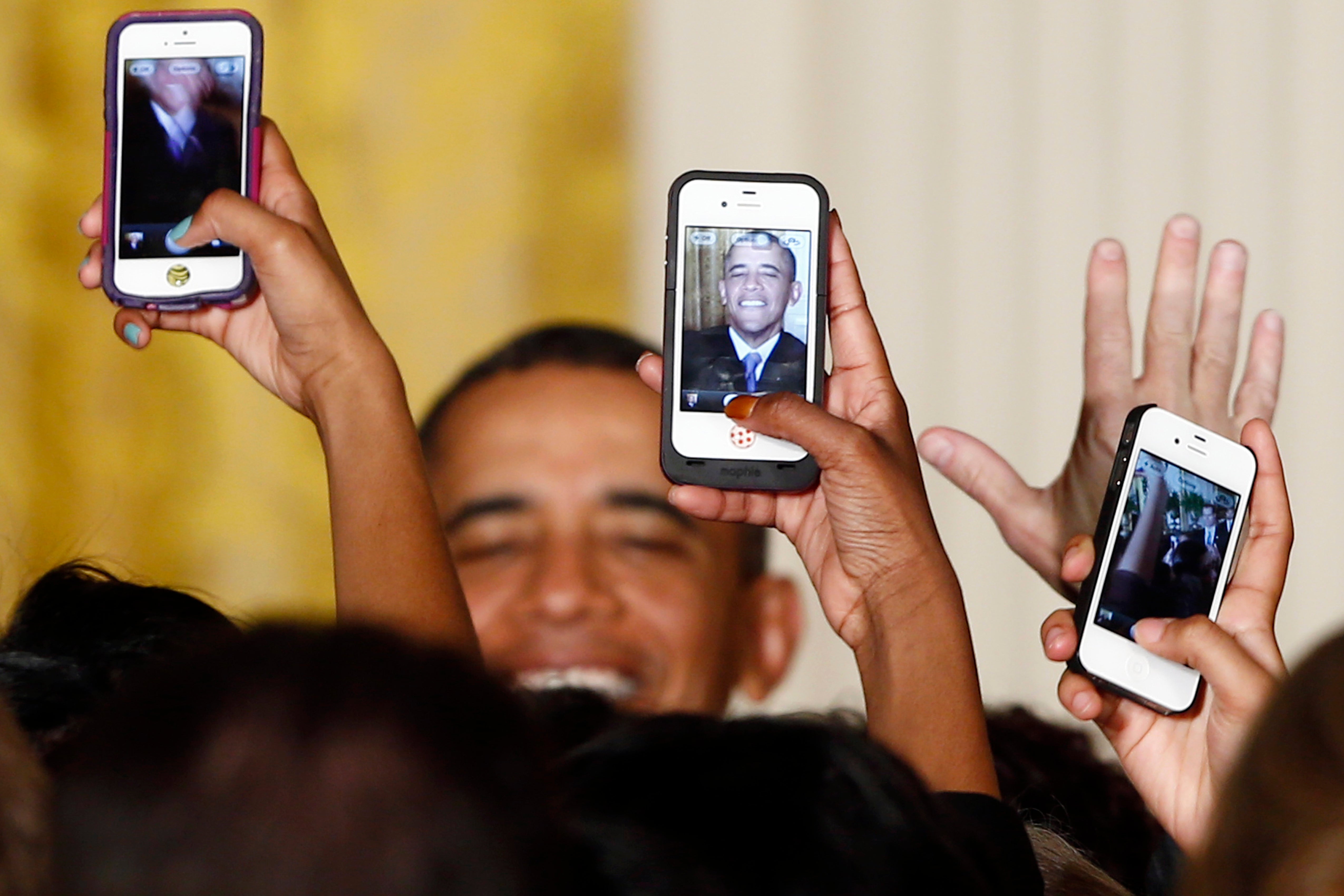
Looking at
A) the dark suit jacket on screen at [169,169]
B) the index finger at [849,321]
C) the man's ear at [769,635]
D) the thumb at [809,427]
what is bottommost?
the man's ear at [769,635]

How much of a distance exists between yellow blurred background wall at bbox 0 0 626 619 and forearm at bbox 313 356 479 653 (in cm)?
118

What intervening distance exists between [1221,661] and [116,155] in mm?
676

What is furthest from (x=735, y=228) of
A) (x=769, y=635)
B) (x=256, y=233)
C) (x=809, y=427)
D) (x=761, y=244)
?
(x=769, y=635)

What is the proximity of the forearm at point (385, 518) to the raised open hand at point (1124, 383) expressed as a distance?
410 mm

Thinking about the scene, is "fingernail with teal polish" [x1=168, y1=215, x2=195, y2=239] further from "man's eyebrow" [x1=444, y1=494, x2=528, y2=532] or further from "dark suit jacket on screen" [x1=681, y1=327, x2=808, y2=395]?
"man's eyebrow" [x1=444, y1=494, x2=528, y2=532]

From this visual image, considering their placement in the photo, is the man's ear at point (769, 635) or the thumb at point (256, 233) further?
the man's ear at point (769, 635)

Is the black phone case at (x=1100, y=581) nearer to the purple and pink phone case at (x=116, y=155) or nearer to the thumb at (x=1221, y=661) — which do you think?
the thumb at (x=1221, y=661)

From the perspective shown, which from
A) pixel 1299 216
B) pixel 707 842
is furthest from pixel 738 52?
pixel 707 842

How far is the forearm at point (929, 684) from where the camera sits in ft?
2.23

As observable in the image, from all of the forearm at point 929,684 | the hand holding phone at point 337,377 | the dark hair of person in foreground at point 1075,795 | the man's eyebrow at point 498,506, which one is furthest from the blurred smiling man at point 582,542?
the forearm at point 929,684

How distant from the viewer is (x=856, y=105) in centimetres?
199

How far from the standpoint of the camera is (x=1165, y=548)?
83 cm

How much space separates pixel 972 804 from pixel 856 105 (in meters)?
1.51

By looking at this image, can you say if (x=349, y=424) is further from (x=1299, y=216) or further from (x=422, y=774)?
(x=1299, y=216)
